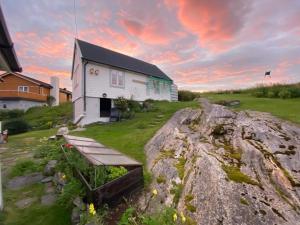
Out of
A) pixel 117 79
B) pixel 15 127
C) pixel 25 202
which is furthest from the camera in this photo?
pixel 117 79

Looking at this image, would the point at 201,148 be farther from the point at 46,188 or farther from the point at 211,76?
the point at 211,76

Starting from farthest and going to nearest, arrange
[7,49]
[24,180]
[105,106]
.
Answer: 1. [105,106]
2. [24,180]
3. [7,49]

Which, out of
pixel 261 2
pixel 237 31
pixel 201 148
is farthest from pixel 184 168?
pixel 237 31

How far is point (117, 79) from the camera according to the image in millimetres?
19703

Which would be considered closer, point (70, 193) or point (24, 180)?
point (70, 193)

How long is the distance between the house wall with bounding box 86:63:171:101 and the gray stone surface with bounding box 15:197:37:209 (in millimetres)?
12680

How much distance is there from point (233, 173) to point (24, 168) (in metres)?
6.83

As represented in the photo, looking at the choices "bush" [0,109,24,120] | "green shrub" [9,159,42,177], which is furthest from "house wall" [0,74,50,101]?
"green shrub" [9,159,42,177]

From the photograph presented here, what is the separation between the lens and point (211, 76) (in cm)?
2297

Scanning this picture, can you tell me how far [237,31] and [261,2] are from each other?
2614mm

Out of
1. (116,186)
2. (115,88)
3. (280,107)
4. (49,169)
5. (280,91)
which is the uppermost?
(115,88)

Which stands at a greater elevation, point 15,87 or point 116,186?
point 15,87

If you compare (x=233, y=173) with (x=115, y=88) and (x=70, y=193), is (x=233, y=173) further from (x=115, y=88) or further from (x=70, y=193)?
(x=115, y=88)

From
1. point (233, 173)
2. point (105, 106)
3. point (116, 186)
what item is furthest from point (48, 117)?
point (233, 173)
